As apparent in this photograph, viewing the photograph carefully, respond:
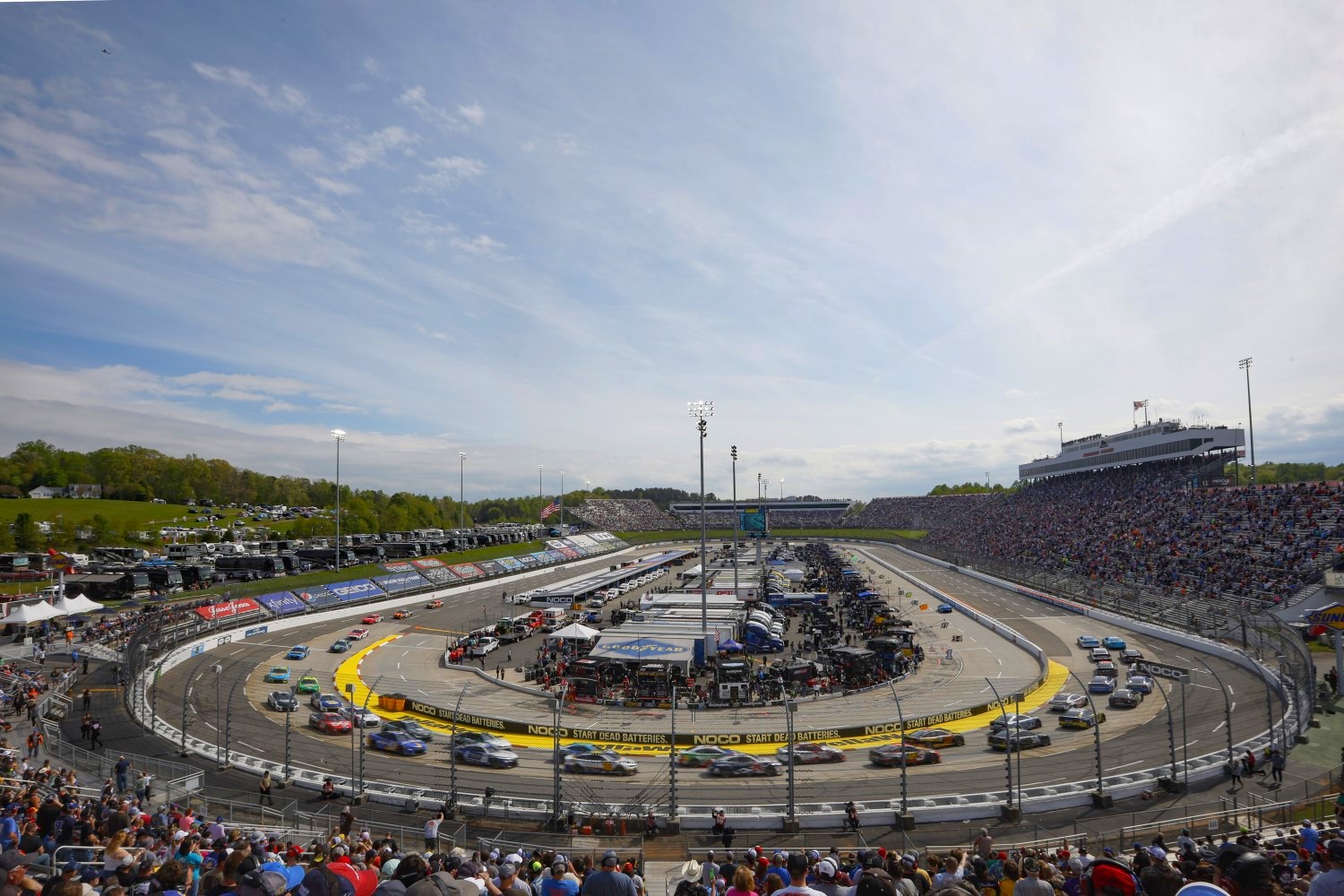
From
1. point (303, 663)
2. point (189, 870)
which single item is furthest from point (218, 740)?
point (189, 870)

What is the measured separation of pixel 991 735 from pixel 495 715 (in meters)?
16.8

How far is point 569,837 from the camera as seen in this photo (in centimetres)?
1520

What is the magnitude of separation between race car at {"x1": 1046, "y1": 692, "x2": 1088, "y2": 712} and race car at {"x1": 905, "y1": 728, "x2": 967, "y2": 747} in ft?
15.7

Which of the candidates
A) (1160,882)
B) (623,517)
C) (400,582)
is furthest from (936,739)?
(623,517)

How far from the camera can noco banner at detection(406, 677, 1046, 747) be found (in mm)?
22047

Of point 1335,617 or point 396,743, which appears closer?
point 396,743

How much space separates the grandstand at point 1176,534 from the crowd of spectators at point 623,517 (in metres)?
75.6

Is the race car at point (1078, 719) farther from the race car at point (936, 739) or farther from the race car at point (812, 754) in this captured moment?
the race car at point (812, 754)

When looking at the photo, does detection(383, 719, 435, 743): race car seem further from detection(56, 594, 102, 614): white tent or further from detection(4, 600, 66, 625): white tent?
detection(56, 594, 102, 614): white tent

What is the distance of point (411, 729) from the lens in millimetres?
22859

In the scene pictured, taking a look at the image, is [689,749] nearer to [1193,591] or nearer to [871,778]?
[871,778]

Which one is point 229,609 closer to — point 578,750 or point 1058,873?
point 578,750

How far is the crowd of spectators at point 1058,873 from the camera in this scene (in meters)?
4.69

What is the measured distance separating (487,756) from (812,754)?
31.5 ft
